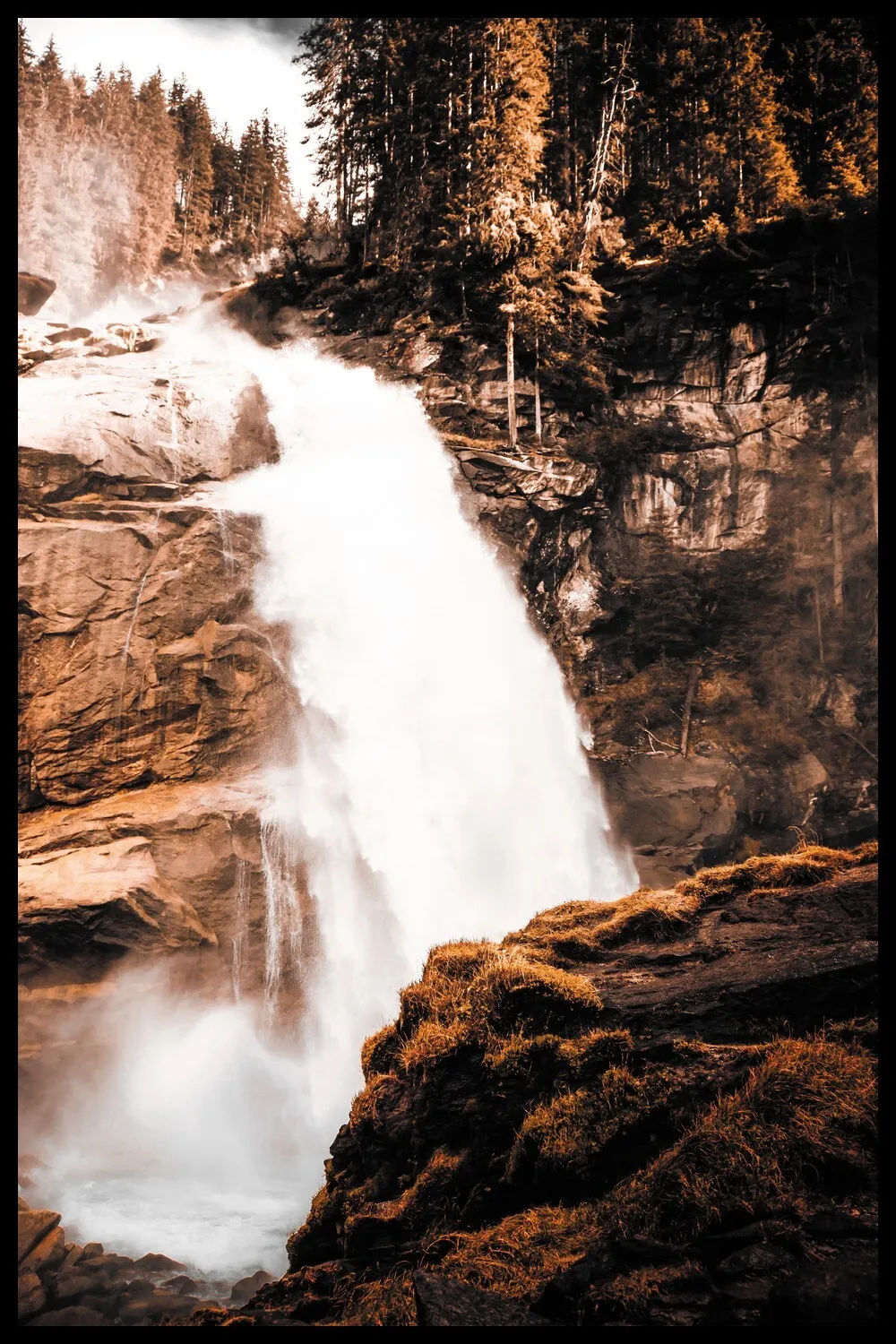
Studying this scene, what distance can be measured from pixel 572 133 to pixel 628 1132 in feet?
112

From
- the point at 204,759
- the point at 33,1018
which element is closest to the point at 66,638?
the point at 204,759

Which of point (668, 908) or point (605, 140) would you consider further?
point (605, 140)

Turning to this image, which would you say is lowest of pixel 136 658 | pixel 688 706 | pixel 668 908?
pixel 668 908

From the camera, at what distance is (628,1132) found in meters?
5.20

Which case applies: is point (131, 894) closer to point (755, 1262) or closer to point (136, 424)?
point (136, 424)

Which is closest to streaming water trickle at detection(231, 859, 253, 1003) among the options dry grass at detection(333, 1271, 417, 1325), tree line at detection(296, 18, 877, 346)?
dry grass at detection(333, 1271, 417, 1325)

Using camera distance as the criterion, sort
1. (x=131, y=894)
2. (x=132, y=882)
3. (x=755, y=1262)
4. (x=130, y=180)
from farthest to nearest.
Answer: (x=130, y=180) < (x=132, y=882) < (x=131, y=894) < (x=755, y=1262)

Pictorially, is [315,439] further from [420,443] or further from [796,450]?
[796,450]

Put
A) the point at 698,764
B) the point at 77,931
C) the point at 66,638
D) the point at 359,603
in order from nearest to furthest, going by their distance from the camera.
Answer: the point at 77,931 → the point at 66,638 → the point at 359,603 → the point at 698,764

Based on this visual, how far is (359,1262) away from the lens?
570 cm

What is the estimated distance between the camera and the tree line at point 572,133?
2464 centimetres

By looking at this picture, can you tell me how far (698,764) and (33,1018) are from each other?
59.0 ft

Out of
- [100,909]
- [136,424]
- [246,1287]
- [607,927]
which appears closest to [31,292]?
[136,424]

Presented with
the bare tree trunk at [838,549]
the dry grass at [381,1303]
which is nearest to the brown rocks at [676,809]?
the bare tree trunk at [838,549]
